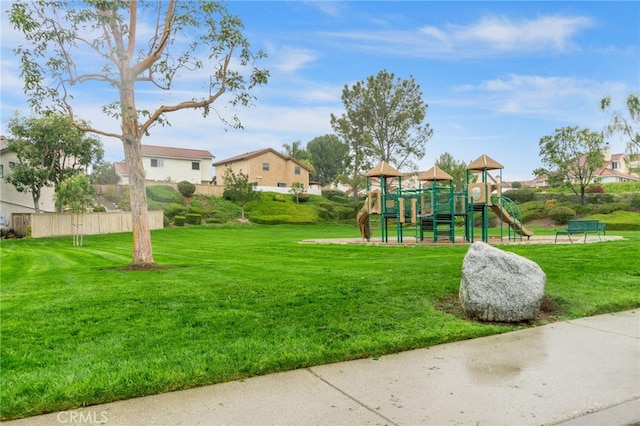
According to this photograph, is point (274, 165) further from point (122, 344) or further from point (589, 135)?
point (122, 344)

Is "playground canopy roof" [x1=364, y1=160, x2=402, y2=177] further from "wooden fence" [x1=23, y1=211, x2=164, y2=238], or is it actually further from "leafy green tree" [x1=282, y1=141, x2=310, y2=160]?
"leafy green tree" [x1=282, y1=141, x2=310, y2=160]

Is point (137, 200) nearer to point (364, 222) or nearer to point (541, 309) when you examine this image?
point (541, 309)

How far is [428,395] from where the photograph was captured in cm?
343

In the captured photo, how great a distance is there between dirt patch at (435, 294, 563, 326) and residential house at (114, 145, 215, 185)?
43892 millimetres

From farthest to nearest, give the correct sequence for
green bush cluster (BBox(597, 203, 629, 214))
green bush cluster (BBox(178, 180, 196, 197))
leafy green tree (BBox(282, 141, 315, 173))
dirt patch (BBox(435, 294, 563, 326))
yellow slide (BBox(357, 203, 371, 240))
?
leafy green tree (BBox(282, 141, 315, 173)) → green bush cluster (BBox(178, 180, 196, 197)) → green bush cluster (BBox(597, 203, 629, 214)) → yellow slide (BBox(357, 203, 371, 240)) → dirt patch (BBox(435, 294, 563, 326))

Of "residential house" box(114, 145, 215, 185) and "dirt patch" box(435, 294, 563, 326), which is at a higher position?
"residential house" box(114, 145, 215, 185)

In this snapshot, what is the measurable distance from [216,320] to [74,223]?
88.2 ft

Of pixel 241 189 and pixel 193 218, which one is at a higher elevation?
pixel 241 189

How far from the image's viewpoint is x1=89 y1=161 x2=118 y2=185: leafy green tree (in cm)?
4556

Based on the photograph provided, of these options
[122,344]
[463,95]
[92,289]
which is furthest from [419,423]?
[463,95]

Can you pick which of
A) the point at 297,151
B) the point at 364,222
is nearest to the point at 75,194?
the point at 364,222

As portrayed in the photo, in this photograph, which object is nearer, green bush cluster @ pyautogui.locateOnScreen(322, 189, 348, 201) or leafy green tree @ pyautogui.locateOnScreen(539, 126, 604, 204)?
leafy green tree @ pyautogui.locateOnScreen(539, 126, 604, 204)

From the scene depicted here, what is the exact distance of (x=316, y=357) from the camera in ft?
13.7

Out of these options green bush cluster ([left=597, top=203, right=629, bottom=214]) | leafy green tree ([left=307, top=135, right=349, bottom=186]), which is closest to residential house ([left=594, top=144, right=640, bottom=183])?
green bush cluster ([left=597, top=203, right=629, bottom=214])
